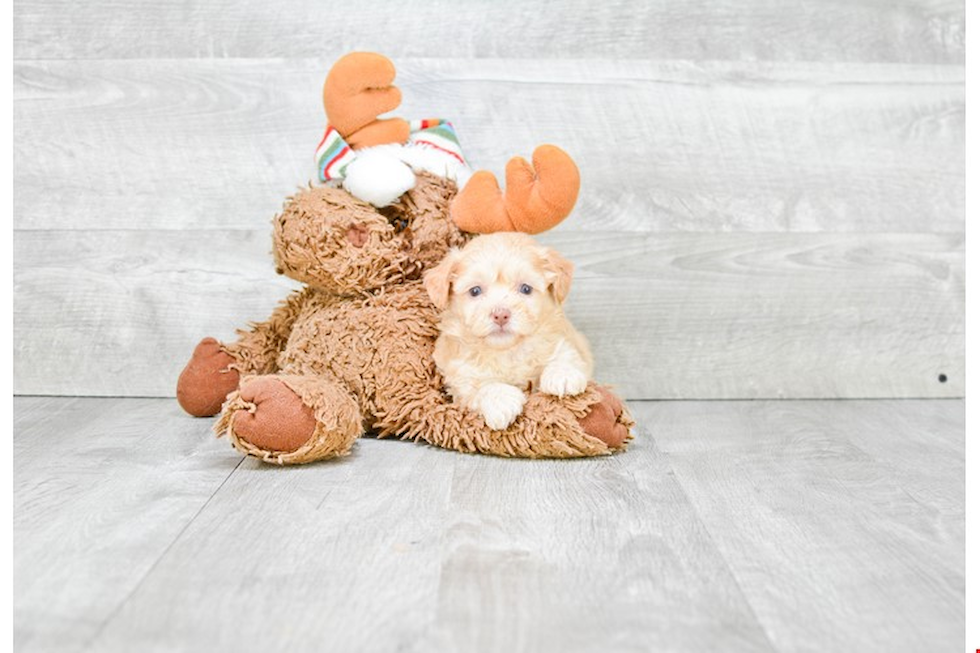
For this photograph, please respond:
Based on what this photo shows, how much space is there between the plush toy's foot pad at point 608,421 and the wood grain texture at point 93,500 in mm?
432

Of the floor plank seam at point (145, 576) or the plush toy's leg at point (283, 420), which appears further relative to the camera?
the plush toy's leg at point (283, 420)

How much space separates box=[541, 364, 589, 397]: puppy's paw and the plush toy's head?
0.24 meters

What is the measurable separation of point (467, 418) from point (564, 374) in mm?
132

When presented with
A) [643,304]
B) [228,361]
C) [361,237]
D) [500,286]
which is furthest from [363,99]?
[643,304]

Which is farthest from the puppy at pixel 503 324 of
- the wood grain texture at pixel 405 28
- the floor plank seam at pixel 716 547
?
the wood grain texture at pixel 405 28

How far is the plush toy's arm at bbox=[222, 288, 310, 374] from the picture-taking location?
61.0 inches

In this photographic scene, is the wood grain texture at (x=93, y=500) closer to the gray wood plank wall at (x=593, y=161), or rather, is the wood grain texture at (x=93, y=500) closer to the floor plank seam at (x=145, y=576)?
the floor plank seam at (x=145, y=576)

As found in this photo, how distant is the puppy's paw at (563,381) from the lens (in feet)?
4.27

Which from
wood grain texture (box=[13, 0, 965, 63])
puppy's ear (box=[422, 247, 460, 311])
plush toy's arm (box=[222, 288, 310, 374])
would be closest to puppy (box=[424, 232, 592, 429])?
puppy's ear (box=[422, 247, 460, 311])

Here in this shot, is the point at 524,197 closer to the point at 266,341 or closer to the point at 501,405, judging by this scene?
the point at 501,405

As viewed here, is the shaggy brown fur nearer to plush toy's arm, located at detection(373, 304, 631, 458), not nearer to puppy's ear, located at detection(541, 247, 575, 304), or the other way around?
plush toy's arm, located at detection(373, 304, 631, 458)

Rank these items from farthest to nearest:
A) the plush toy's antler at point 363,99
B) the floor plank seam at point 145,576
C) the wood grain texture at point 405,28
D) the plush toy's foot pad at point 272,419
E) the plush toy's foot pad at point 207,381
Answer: the wood grain texture at point 405,28, the plush toy's foot pad at point 207,381, the plush toy's antler at point 363,99, the plush toy's foot pad at point 272,419, the floor plank seam at point 145,576

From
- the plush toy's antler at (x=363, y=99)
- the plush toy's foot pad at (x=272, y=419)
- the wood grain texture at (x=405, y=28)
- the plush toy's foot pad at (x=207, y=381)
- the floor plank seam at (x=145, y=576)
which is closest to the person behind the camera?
the floor plank seam at (x=145, y=576)

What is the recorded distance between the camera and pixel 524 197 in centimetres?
135
